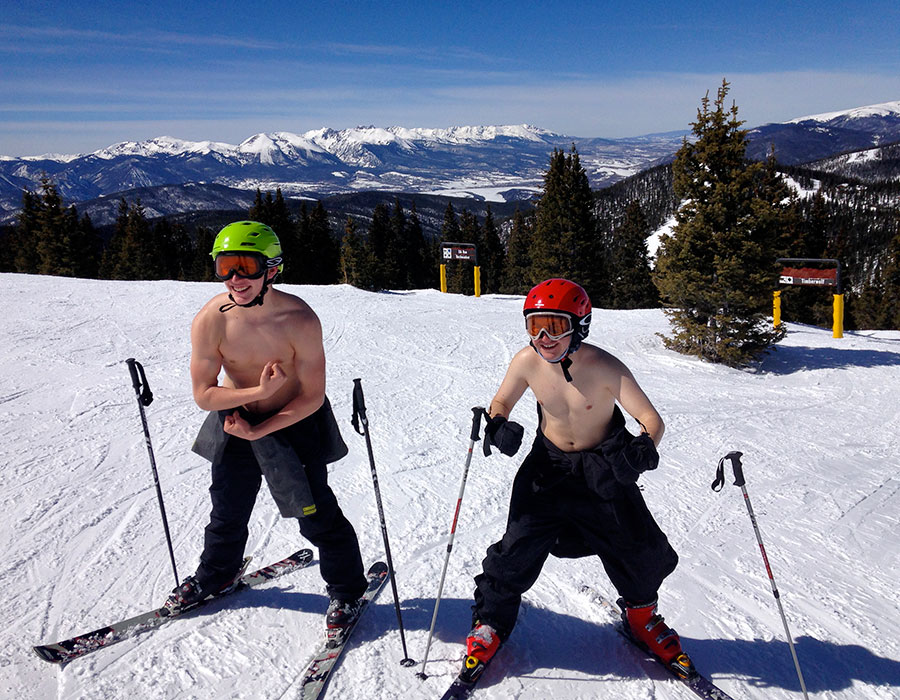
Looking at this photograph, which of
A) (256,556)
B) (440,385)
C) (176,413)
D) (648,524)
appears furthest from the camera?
(440,385)

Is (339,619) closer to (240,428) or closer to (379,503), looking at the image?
(379,503)

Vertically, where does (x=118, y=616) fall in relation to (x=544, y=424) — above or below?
below

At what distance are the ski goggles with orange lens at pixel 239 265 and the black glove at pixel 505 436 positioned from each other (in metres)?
1.40

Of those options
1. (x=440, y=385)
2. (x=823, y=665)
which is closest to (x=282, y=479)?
(x=823, y=665)

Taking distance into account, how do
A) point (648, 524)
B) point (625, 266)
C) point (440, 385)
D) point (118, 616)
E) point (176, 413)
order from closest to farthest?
point (648, 524) < point (118, 616) < point (176, 413) < point (440, 385) < point (625, 266)

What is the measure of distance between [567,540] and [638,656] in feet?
2.47

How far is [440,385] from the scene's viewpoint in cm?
870

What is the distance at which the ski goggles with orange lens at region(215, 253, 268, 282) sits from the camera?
8.86 feet

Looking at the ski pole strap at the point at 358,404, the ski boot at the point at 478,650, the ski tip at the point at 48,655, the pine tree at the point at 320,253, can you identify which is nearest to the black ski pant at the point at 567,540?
the ski boot at the point at 478,650

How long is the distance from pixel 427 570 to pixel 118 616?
1877 mm

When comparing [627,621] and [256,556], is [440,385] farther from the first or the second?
[627,621]

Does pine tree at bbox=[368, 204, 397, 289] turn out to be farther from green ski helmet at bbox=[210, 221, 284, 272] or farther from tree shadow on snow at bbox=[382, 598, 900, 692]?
tree shadow on snow at bbox=[382, 598, 900, 692]

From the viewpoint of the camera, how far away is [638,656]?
2.96 meters

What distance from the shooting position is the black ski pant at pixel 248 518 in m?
3.01
